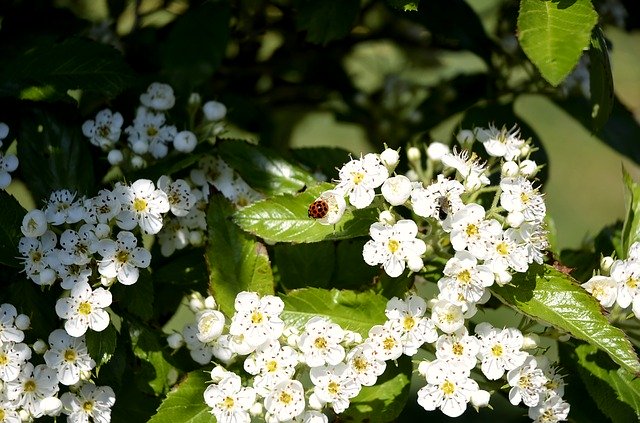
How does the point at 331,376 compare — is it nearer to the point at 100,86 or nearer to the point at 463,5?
the point at 100,86

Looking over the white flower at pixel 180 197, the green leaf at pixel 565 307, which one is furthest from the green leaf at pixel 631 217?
the white flower at pixel 180 197

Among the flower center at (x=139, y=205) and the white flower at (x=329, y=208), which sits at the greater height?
the white flower at (x=329, y=208)

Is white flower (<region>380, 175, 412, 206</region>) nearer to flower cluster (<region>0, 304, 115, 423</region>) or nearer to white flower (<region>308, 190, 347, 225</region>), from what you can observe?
white flower (<region>308, 190, 347, 225</region>)

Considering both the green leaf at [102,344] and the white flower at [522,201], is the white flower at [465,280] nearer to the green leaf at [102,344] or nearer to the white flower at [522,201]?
the white flower at [522,201]

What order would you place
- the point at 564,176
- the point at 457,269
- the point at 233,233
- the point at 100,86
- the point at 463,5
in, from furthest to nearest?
the point at 564,176, the point at 463,5, the point at 100,86, the point at 233,233, the point at 457,269

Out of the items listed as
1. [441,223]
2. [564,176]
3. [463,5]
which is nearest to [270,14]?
[463,5]

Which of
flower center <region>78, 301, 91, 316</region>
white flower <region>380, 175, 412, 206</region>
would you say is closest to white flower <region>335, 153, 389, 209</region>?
white flower <region>380, 175, 412, 206</region>

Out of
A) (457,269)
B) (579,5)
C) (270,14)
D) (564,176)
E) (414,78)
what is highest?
(579,5)
